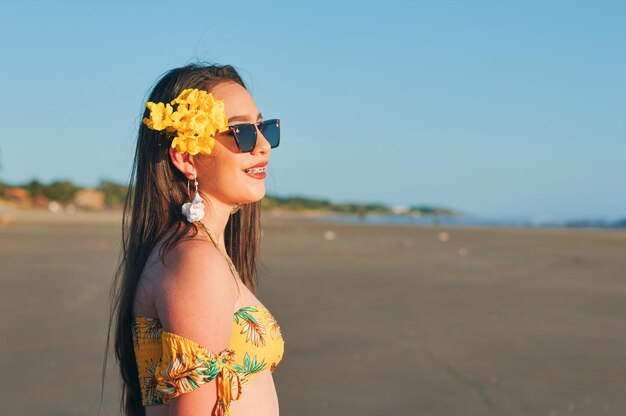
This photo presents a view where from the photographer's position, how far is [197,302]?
6.45 ft

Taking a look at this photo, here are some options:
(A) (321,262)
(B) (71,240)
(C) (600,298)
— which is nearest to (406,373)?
(C) (600,298)

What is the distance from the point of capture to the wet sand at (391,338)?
18.6 ft

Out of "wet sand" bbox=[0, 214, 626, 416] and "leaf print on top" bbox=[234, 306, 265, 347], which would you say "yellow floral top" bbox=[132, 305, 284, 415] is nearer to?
"leaf print on top" bbox=[234, 306, 265, 347]

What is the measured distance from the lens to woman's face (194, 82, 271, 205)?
2379 mm

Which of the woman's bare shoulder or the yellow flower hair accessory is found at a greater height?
the yellow flower hair accessory

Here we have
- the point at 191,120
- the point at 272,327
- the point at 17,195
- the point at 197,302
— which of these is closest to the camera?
the point at 197,302

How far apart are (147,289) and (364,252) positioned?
16.3 meters

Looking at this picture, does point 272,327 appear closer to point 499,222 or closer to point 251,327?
point 251,327

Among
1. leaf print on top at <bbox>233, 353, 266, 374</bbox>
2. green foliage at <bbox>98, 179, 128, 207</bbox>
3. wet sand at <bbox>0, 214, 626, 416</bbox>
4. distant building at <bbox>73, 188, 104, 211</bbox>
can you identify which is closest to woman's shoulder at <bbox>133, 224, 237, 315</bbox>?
leaf print on top at <bbox>233, 353, 266, 374</bbox>

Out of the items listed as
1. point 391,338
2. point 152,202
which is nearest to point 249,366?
point 152,202

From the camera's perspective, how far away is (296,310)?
916 centimetres

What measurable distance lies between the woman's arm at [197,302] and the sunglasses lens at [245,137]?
441 millimetres

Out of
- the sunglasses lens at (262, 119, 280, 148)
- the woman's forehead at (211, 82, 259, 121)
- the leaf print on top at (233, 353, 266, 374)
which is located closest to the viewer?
the leaf print on top at (233, 353, 266, 374)

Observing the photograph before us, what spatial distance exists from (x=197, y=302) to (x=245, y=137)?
0.66 metres
